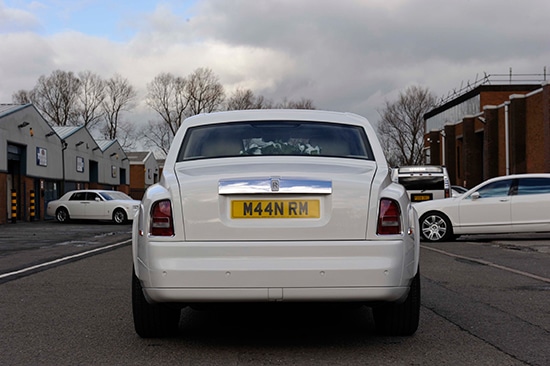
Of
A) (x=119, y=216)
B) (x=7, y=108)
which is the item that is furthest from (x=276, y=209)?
(x=7, y=108)

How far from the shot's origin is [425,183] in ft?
62.1

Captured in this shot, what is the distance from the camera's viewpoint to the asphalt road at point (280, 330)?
432 centimetres

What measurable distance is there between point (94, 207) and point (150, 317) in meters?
23.3

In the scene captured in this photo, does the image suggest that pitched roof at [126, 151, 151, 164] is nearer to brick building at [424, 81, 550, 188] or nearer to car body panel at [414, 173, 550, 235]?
brick building at [424, 81, 550, 188]

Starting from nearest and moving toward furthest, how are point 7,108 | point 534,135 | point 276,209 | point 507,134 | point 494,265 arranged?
1. point 276,209
2. point 494,265
3. point 7,108
4. point 534,135
5. point 507,134

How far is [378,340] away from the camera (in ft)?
15.7

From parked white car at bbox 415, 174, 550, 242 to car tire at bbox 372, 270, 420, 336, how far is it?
32.0ft

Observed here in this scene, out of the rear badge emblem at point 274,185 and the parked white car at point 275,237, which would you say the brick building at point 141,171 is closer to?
the parked white car at point 275,237

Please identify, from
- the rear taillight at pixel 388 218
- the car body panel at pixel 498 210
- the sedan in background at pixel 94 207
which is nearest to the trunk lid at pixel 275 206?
the rear taillight at pixel 388 218

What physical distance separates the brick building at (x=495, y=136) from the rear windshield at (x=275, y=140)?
29.5 metres

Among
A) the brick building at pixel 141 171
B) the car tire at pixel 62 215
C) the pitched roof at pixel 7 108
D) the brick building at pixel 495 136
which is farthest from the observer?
the brick building at pixel 141 171

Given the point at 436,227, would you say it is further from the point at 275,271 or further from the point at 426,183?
the point at 275,271

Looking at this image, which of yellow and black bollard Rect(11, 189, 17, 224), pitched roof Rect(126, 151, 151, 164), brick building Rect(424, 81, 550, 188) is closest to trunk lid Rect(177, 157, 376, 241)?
yellow and black bollard Rect(11, 189, 17, 224)

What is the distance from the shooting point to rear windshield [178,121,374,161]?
16.7 ft
